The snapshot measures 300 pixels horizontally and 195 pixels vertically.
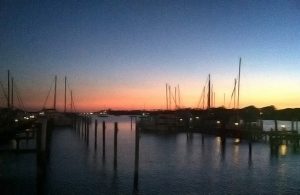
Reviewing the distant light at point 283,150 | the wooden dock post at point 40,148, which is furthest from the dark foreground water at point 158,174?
the distant light at point 283,150

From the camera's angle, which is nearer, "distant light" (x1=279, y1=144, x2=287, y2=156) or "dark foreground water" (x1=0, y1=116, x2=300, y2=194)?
"dark foreground water" (x1=0, y1=116, x2=300, y2=194)

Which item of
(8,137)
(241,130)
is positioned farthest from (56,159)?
(241,130)

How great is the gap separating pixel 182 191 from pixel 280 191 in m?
6.98

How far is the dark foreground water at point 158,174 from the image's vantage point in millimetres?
24141

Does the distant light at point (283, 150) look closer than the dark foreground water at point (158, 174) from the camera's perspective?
No

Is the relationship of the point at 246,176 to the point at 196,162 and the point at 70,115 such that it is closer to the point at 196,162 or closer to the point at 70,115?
the point at 196,162

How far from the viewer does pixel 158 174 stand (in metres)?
29.0

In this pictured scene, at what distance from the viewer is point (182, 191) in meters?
24.0

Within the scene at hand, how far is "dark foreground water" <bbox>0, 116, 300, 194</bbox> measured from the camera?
24.1 metres

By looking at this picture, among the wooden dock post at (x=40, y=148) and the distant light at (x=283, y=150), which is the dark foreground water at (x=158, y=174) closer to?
the wooden dock post at (x=40, y=148)

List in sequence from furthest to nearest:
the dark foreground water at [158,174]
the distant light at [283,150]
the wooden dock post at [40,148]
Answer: the distant light at [283,150], the dark foreground water at [158,174], the wooden dock post at [40,148]

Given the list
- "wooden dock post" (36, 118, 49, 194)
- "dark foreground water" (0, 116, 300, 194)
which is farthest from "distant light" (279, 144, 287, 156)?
"wooden dock post" (36, 118, 49, 194)

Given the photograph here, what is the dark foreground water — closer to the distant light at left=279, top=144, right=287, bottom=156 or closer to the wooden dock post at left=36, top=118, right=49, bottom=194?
the wooden dock post at left=36, top=118, right=49, bottom=194

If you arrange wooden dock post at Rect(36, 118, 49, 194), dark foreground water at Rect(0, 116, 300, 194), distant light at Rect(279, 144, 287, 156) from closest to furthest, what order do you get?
wooden dock post at Rect(36, 118, 49, 194) < dark foreground water at Rect(0, 116, 300, 194) < distant light at Rect(279, 144, 287, 156)
